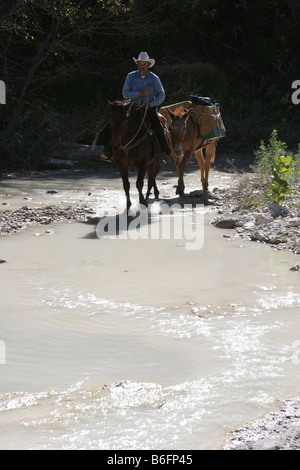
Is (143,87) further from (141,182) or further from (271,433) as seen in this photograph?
(271,433)

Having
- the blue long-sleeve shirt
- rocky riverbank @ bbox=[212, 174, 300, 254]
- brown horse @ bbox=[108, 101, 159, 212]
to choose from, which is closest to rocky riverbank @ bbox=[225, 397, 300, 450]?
rocky riverbank @ bbox=[212, 174, 300, 254]

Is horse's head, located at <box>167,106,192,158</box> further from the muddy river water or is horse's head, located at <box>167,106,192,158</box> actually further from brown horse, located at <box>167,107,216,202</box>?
the muddy river water

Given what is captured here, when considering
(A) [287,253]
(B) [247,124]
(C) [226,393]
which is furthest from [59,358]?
(B) [247,124]

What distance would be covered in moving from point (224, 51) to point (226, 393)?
70.1 ft

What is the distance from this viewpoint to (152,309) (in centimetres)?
656

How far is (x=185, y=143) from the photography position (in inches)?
521

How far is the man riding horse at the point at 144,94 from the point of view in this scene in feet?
38.4

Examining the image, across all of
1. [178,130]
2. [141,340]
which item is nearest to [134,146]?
[178,130]

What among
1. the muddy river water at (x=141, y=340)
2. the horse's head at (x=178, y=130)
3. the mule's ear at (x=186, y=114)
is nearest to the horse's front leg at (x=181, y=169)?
the horse's head at (x=178, y=130)

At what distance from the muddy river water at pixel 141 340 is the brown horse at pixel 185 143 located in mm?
3250

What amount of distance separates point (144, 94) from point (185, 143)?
1.79 metres

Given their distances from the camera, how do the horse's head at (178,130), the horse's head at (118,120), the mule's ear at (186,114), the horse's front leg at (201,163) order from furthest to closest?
the horse's front leg at (201,163), the mule's ear at (186,114), the horse's head at (178,130), the horse's head at (118,120)

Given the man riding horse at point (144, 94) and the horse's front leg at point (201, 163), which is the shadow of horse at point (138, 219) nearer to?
the horse's front leg at point (201, 163)

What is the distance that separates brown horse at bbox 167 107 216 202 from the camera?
12633 millimetres
